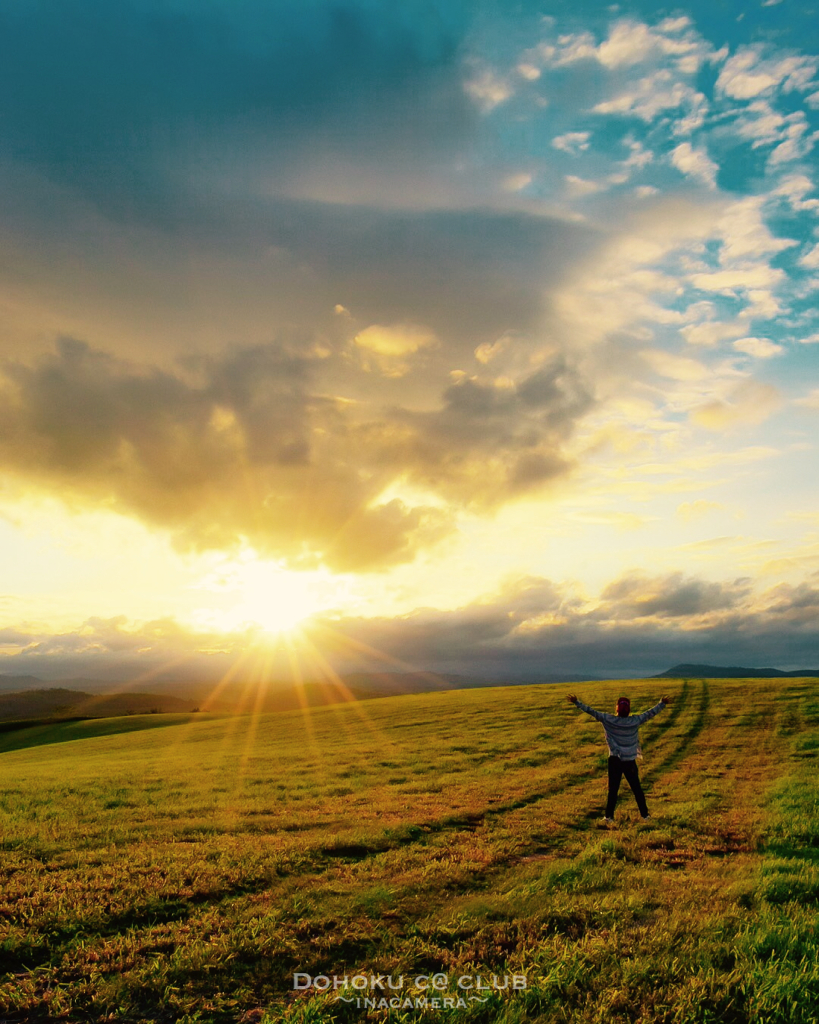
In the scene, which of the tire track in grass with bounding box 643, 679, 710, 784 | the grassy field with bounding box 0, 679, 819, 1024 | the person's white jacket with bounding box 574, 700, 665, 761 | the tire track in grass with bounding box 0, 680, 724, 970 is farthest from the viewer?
the tire track in grass with bounding box 643, 679, 710, 784

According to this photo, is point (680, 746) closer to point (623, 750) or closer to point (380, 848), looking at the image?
point (623, 750)

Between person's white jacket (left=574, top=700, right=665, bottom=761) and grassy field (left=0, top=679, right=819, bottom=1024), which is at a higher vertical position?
person's white jacket (left=574, top=700, right=665, bottom=761)

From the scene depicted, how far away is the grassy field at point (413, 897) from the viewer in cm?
704

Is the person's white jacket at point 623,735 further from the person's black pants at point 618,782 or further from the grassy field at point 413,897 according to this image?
the grassy field at point 413,897

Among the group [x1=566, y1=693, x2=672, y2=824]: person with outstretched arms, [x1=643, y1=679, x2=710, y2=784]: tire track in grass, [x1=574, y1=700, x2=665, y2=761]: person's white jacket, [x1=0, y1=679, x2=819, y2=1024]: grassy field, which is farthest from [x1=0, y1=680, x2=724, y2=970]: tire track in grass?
[x1=643, y1=679, x2=710, y2=784]: tire track in grass

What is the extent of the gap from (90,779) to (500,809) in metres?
18.9

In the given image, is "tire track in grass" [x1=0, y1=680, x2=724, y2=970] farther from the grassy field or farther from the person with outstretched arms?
the person with outstretched arms

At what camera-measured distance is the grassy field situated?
7.04 metres

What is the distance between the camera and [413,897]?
412 inches

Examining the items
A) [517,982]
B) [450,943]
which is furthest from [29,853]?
[517,982]

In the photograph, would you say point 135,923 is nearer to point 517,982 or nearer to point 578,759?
point 517,982

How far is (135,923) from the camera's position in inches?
374

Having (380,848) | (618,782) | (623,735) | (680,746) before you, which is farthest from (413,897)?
(680,746)

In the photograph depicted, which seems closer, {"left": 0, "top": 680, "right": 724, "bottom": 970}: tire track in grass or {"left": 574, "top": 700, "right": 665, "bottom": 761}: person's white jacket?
{"left": 0, "top": 680, "right": 724, "bottom": 970}: tire track in grass
